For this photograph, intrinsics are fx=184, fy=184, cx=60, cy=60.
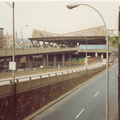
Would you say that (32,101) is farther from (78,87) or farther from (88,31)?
(88,31)

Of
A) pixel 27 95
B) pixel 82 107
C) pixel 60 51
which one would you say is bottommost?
pixel 82 107

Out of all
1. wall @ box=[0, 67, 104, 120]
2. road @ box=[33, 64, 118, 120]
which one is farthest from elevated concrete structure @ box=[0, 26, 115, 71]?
road @ box=[33, 64, 118, 120]

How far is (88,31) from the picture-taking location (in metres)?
124

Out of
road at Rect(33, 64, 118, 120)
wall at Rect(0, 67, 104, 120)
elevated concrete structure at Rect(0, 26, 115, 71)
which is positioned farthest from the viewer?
elevated concrete structure at Rect(0, 26, 115, 71)

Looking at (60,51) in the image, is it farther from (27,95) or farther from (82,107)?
(27,95)

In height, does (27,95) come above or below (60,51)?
below

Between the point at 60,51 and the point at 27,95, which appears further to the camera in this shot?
the point at 60,51

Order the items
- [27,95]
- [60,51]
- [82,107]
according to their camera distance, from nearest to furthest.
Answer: [27,95] → [82,107] → [60,51]

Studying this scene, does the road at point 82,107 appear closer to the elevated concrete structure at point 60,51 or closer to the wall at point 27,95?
the wall at point 27,95

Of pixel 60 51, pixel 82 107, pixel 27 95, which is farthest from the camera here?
pixel 60 51

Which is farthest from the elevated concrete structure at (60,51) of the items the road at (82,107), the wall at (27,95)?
the road at (82,107)

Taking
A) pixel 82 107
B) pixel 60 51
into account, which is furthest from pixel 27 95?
pixel 60 51

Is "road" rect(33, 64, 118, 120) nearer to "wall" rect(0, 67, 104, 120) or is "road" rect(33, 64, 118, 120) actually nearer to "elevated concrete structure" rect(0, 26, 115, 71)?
"wall" rect(0, 67, 104, 120)

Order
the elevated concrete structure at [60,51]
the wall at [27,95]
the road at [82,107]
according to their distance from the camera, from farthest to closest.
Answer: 1. the elevated concrete structure at [60,51]
2. the road at [82,107]
3. the wall at [27,95]
